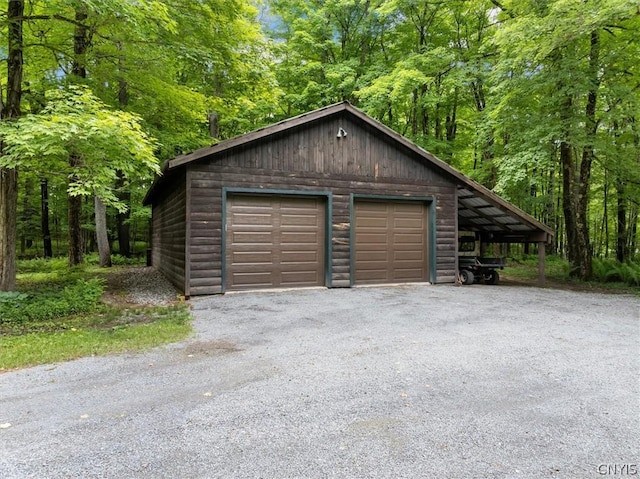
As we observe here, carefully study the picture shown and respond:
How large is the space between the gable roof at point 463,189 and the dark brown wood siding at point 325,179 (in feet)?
0.71

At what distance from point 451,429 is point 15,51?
954cm

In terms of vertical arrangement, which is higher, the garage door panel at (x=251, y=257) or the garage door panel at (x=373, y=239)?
the garage door panel at (x=373, y=239)

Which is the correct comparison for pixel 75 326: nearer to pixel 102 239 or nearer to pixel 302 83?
pixel 102 239

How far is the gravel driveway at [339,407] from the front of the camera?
7.13 ft

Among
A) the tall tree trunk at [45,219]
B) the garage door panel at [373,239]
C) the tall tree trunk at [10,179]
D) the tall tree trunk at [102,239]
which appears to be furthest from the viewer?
the tall tree trunk at [45,219]

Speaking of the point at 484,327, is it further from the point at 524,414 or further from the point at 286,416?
the point at 286,416

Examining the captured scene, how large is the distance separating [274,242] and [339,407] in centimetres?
609

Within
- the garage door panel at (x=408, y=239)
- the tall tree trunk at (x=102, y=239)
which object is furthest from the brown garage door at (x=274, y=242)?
the tall tree trunk at (x=102, y=239)

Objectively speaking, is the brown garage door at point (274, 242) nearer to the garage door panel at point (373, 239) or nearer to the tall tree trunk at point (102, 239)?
the garage door panel at point (373, 239)

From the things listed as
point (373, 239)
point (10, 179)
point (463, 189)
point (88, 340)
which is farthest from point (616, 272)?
point (10, 179)

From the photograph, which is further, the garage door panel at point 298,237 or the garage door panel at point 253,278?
the garage door panel at point 298,237

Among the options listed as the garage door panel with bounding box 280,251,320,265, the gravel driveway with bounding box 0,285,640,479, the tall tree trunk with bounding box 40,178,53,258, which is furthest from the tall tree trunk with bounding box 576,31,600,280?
the tall tree trunk with bounding box 40,178,53,258

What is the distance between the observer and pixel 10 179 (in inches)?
274

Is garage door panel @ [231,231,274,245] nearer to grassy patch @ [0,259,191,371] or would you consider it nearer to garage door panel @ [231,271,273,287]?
garage door panel @ [231,271,273,287]
